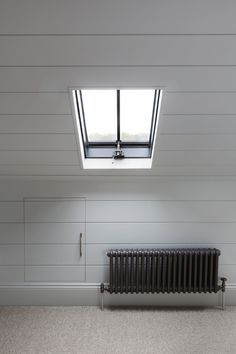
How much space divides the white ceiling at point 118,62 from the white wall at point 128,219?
642 millimetres

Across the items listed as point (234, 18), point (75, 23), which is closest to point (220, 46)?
point (234, 18)

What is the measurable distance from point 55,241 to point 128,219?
80cm

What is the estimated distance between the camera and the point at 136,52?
1681mm

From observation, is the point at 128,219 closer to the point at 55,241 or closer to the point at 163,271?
the point at 163,271

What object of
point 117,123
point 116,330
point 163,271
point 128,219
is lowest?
point 116,330

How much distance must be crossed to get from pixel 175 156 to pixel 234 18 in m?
1.40

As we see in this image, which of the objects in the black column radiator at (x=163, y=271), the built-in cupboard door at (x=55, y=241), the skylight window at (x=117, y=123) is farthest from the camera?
the built-in cupboard door at (x=55, y=241)

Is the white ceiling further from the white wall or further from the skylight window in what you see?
the white wall

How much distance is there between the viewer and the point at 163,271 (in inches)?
121

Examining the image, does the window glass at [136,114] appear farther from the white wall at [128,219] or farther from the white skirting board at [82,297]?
the white skirting board at [82,297]

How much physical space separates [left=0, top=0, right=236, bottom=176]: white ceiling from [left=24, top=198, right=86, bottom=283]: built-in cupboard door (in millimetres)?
795

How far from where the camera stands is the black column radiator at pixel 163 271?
3072mm

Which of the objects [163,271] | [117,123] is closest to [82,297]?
[163,271]

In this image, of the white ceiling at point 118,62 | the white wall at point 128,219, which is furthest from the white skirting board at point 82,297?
the white ceiling at point 118,62
